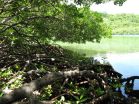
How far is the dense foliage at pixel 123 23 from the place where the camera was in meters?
97.6

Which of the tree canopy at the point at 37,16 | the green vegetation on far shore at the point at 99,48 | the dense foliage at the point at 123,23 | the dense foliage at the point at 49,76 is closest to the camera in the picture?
the dense foliage at the point at 49,76

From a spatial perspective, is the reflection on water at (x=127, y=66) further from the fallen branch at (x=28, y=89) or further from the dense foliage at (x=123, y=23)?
the dense foliage at (x=123, y=23)

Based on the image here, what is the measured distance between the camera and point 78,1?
10.3 m

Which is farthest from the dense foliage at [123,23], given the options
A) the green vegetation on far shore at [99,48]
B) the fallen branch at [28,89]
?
the fallen branch at [28,89]

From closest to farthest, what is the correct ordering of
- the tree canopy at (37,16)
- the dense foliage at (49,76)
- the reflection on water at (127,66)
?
the dense foliage at (49,76) < the tree canopy at (37,16) < the reflection on water at (127,66)

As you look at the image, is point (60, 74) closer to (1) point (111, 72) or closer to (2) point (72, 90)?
(2) point (72, 90)

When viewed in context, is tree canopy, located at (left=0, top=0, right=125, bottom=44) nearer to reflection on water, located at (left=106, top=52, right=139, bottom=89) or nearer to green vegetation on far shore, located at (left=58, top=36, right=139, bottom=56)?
reflection on water, located at (left=106, top=52, right=139, bottom=89)

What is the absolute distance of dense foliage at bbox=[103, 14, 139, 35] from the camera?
97.6 meters

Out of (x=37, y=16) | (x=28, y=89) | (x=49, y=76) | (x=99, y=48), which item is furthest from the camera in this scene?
(x=99, y=48)

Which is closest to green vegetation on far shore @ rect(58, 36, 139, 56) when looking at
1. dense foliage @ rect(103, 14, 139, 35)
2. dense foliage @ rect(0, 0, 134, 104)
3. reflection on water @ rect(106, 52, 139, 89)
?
→ reflection on water @ rect(106, 52, 139, 89)

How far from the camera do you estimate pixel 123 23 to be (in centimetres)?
10719

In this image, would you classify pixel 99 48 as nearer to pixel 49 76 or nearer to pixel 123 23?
pixel 49 76

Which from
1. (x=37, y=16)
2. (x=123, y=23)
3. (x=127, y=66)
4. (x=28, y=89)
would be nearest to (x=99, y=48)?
(x=127, y=66)

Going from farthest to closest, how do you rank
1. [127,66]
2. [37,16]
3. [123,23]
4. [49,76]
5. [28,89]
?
[123,23]
[127,66]
[37,16]
[49,76]
[28,89]
